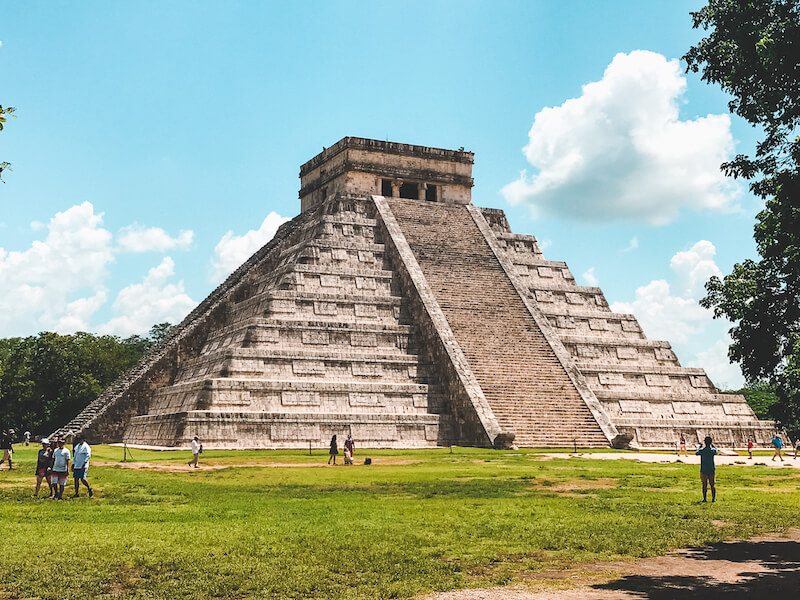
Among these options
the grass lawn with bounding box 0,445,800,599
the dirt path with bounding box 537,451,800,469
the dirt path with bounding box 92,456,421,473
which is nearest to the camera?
the grass lawn with bounding box 0,445,800,599

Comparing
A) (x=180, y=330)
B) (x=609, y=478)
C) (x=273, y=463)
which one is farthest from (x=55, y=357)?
(x=609, y=478)

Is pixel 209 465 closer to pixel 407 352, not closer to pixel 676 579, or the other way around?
pixel 407 352

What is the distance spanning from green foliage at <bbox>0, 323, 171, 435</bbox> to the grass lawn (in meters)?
31.4

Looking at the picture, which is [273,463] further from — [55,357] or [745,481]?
[55,357]

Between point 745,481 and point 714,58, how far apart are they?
1076 cm

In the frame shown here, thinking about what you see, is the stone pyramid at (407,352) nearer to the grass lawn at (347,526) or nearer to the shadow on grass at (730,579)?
the grass lawn at (347,526)

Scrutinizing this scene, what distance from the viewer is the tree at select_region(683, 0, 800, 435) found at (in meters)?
9.73

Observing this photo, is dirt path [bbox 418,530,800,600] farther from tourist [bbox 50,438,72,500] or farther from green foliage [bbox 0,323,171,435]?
green foliage [bbox 0,323,171,435]

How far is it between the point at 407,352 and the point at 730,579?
23193 mm

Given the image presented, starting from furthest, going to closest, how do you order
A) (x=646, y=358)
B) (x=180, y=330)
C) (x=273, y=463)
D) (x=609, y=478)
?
(x=180, y=330), (x=646, y=358), (x=273, y=463), (x=609, y=478)

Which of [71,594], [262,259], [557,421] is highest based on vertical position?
[262,259]

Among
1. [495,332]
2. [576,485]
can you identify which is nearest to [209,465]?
[576,485]

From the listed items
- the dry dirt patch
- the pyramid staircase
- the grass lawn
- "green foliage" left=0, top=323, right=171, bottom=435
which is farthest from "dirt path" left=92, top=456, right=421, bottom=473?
"green foliage" left=0, top=323, right=171, bottom=435

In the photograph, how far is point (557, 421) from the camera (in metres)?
29.0
